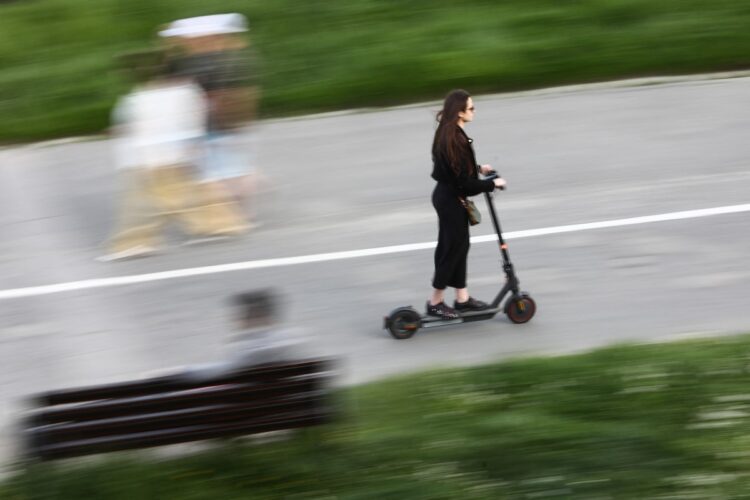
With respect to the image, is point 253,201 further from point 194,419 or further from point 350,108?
point 194,419

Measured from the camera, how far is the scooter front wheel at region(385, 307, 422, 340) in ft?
29.1

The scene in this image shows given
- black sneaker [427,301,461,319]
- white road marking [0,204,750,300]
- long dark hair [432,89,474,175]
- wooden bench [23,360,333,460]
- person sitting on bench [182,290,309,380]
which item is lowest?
black sneaker [427,301,461,319]

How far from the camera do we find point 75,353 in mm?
8969

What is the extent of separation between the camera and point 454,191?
877cm

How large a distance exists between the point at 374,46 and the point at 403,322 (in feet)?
18.6

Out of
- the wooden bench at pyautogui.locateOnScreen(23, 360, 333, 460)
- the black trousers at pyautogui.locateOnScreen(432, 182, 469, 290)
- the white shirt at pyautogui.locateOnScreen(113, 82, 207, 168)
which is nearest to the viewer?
the wooden bench at pyautogui.locateOnScreen(23, 360, 333, 460)

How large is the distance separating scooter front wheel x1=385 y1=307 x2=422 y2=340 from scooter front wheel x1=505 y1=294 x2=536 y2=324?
68 cm

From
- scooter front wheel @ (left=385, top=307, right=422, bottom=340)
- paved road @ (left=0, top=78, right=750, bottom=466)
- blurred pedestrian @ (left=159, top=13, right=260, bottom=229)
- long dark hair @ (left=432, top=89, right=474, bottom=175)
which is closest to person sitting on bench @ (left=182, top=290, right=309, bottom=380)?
paved road @ (left=0, top=78, right=750, bottom=466)

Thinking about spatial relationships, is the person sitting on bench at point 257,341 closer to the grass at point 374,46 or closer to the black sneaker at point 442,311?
the black sneaker at point 442,311

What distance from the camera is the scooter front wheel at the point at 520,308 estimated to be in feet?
29.5

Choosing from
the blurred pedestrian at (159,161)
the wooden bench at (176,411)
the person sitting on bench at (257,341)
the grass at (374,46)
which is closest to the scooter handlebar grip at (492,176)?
the person sitting on bench at (257,341)

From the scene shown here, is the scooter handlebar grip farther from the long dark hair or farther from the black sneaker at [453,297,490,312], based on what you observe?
the black sneaker at [453,297,490,312]

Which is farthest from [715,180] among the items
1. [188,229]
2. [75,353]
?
[75,353]

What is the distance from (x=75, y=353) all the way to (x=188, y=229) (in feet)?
7.62
